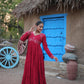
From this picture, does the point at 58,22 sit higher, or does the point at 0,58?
the point at 58,22

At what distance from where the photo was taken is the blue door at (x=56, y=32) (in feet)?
18.2

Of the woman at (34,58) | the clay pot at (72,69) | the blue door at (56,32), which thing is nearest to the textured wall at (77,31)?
the blue door at (56,32)

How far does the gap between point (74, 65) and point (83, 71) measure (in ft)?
1.80

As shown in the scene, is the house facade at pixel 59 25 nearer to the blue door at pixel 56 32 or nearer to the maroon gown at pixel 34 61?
the blue door at pixel 56 32

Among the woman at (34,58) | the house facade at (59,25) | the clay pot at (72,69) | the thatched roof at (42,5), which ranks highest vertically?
the thatched roof at (42,5)

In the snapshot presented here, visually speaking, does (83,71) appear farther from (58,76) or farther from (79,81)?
(58,76)

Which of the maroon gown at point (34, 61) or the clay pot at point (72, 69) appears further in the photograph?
the clay pot at point (72, 69)

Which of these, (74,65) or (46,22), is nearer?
(74,65)

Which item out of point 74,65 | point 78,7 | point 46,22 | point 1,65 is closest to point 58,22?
point 46,22

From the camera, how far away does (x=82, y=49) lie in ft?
16.0

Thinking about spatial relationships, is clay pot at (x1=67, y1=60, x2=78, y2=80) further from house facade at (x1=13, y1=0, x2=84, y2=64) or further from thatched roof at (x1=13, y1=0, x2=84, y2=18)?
thatched roof at (x1=13, y1=0, x2=84, y2=18)

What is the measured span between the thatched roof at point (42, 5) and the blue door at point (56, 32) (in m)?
0.42

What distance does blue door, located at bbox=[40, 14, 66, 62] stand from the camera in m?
5.55

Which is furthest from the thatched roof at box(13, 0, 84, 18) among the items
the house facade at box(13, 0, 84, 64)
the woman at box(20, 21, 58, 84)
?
the woman at box(20, 21, 58, 84)
